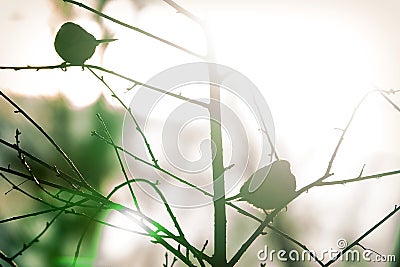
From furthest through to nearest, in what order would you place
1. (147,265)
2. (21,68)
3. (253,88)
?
(147,265), (253,88), (21,68)

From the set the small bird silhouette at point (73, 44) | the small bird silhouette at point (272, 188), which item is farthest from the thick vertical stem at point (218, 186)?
the small bird silhouette at point (73, 44)

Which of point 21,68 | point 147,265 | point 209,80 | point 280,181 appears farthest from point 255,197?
point 147,265

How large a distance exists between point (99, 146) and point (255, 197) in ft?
7.82

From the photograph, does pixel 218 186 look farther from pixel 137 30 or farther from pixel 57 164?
pixel 57 164

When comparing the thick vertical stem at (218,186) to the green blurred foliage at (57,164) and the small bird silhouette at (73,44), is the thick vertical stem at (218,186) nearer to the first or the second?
the small bird silhouette at (73,44)

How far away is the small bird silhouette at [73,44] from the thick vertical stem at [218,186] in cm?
17

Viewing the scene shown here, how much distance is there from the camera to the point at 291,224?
97.6 inches

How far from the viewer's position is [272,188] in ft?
2.35

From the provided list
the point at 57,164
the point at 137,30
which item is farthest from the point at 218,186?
the point at 57,164

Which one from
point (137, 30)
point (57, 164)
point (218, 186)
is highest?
point (57, 164)

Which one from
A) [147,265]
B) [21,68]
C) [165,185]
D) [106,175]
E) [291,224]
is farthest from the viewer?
[106,175]

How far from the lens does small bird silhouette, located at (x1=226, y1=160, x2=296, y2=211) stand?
2.34ft

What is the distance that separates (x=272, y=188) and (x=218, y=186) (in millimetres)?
71

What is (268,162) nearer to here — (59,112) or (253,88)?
(253,88)
